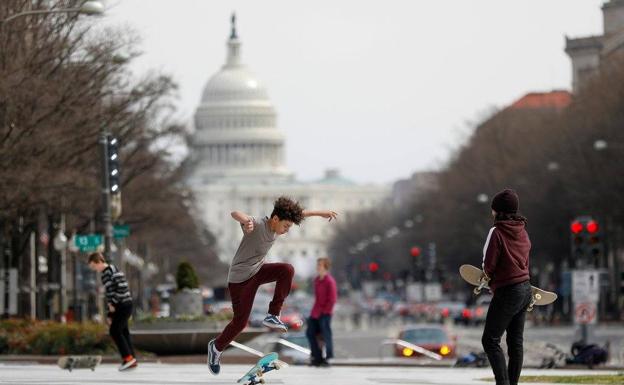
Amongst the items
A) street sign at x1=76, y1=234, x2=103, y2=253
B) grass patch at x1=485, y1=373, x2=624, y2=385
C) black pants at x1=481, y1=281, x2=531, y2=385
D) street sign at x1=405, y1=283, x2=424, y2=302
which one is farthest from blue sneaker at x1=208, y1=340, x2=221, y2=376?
street sign at x1=405, y1=283, x2=424, y2=302

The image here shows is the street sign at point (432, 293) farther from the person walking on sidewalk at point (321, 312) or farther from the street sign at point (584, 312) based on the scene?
the person walking on sidewalk at point (321, 312)

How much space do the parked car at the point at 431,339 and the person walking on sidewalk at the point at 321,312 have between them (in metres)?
16.4

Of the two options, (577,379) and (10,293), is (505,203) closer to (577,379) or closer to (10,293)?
(577,379)

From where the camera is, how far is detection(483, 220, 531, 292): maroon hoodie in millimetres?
19453

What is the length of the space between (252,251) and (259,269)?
0.32 m

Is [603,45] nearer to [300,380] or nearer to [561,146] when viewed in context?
[561,146]

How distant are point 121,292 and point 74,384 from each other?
Result: 582cm

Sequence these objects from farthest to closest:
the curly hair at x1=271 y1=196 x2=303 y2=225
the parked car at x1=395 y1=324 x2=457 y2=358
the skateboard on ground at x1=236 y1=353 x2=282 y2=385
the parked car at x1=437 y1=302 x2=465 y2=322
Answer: the parked car at x1=437 y1=302 x2=465 y2=322 → the parked car at x1=395 y1=324 x2=457 y2=358 → the skateboard on ground at x1=236 y1=353 x2=282 y2=385 → the curly hair at x1=271 y1=196 x2=303 y2=225

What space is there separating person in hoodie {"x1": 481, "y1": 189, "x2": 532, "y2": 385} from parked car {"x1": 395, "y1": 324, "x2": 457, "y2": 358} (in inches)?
1197

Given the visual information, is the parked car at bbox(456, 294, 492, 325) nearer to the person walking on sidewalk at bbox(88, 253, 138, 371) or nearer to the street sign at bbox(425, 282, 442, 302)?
the street sign at bbox(425, 282, 442, 302)

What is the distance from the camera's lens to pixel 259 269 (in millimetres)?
20891

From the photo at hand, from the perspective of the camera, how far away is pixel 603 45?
127 meters

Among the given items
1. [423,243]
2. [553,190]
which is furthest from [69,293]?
[423,243]

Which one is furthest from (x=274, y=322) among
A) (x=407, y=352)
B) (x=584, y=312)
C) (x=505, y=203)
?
(x=407, y=352)
